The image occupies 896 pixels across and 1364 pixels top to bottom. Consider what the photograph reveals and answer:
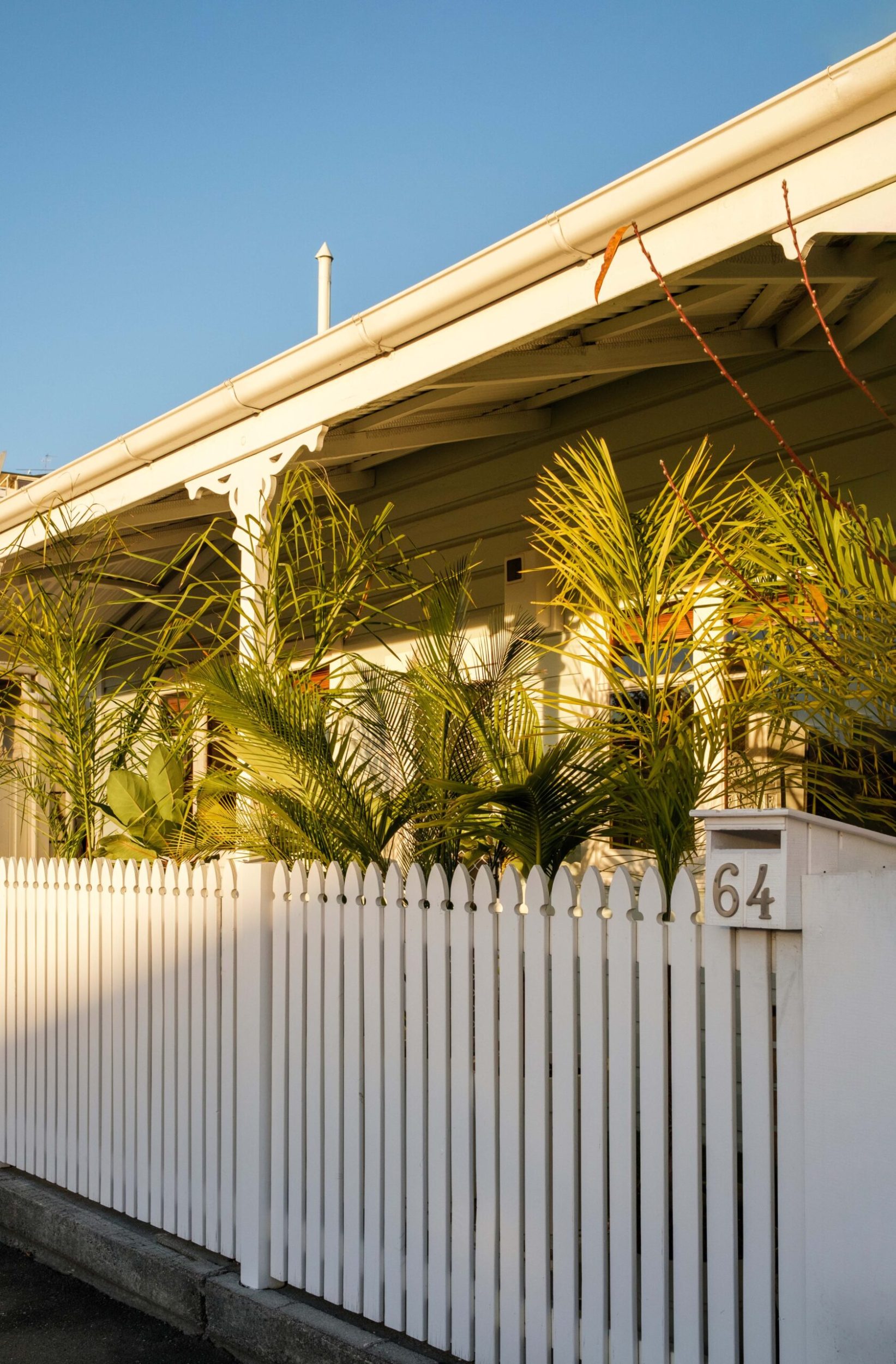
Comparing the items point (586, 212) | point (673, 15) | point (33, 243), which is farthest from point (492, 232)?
point (33, 243)

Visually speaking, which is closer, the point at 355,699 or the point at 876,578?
the point at 876,578

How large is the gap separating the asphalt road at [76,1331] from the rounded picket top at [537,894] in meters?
1.86

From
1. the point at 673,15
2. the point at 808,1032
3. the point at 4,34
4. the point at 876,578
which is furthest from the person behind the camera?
the point at 4,34

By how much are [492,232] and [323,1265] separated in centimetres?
350

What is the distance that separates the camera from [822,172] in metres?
3.47

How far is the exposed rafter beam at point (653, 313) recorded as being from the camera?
15.7 ft

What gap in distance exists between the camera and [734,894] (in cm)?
257

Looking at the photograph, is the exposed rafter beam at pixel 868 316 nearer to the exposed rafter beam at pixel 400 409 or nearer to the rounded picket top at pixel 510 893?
the exposed rafter beam at pixel 400 409

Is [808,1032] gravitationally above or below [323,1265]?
above

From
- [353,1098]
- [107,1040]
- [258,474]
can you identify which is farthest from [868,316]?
[107,1040]

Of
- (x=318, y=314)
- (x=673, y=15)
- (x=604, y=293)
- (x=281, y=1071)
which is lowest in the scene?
(x=281, y=1071)

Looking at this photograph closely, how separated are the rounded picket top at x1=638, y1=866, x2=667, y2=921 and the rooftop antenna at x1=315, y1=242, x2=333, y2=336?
5893mm

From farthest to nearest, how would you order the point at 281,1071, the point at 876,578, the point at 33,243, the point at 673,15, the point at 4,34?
1. the point at 33,243
2. the point at 4,34
3. the point at 673,15
4. the point at 281,1071
5. the point at 876,578

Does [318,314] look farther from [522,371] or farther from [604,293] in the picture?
[604,293]
